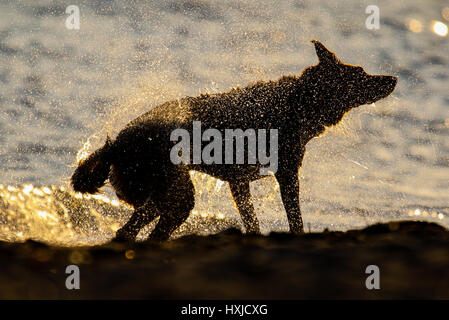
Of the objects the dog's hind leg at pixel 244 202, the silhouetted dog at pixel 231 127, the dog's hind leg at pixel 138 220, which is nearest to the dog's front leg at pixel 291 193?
the silhouetted dog at pixel 231 127

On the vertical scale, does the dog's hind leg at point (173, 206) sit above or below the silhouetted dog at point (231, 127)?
below

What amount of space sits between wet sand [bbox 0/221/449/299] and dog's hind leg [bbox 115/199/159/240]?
240 centimetres

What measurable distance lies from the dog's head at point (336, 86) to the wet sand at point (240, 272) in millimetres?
3772

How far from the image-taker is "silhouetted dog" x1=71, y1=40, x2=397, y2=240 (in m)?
6.02

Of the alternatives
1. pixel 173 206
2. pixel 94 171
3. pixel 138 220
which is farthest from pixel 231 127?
pixel 94 171

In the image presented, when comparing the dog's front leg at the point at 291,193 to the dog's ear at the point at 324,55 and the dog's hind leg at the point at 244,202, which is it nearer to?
the dog's hind leg at the point at 244,202

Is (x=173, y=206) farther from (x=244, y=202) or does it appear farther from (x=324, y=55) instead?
(x=324, y=55)

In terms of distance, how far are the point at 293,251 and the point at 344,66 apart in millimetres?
4628

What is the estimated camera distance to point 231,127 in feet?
21.5

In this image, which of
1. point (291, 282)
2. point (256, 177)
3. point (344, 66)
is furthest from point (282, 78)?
point (291, 282)

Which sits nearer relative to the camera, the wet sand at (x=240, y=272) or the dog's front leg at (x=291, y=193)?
the wet sand at (x=240, y=272)

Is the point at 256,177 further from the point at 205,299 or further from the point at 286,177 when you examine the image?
the point at 205,299

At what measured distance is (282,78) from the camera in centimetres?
725

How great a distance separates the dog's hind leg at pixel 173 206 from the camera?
5.95 meters
